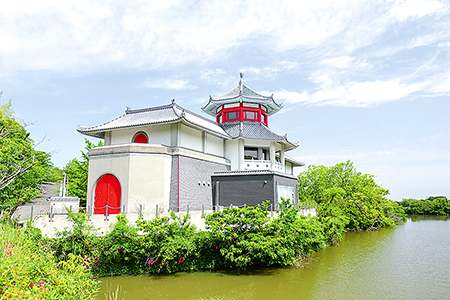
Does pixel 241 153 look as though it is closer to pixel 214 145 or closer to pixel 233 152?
pixel 233 152

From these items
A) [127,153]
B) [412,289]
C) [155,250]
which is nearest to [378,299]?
[412,289]

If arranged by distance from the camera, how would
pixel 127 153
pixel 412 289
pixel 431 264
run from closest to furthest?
pixel 412 289 < pixel 431 264 < pixel 127 153

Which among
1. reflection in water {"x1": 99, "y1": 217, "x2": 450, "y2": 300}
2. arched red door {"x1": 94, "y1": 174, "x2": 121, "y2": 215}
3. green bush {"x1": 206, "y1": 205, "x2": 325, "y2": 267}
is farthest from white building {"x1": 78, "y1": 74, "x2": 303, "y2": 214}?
reflection in water {"x1": 99, "y1": 217, "x2": 450, "y2": 300}

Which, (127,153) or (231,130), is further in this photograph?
(231,130)

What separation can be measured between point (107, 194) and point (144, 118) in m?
5.24

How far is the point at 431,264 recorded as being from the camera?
14398 millimetres

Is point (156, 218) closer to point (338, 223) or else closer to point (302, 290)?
point (302, 290)

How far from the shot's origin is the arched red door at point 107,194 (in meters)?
16.3

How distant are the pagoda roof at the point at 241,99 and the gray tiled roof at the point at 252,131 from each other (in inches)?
67.1

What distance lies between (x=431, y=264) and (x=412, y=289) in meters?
4.64

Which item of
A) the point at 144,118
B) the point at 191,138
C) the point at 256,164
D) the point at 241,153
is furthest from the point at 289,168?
the point at 144,118

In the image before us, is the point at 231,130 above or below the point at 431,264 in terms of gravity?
above

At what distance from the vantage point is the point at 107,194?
16.6 metres

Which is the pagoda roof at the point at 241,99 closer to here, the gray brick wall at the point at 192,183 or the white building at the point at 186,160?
the white building at the point at 186,160
